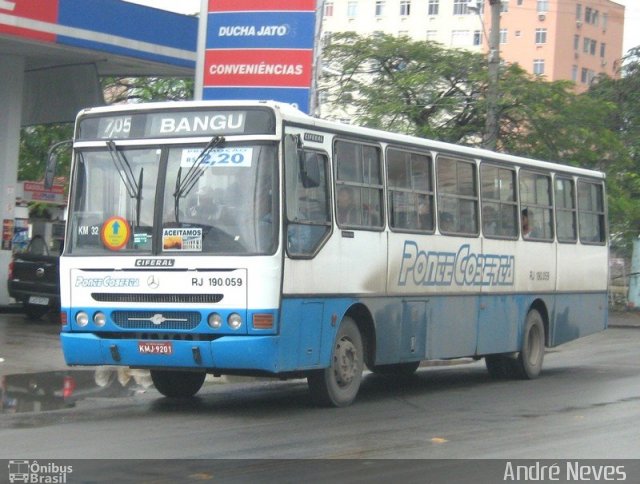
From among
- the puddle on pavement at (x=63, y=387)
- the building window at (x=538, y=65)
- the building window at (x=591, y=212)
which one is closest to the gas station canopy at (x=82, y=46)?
the puddle on pavement at (x=63, y=387)

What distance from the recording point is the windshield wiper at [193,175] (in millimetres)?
11531

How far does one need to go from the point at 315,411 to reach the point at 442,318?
2879mm

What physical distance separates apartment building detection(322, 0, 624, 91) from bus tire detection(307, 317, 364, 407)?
70.7 metres

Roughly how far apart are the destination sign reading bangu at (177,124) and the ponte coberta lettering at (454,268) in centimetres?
293

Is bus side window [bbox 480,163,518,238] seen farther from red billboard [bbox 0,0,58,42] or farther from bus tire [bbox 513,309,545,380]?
red billboard [bbox 0,0,58,42]

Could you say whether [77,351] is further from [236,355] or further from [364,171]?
[364,171]

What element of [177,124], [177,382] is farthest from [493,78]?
[177,124]

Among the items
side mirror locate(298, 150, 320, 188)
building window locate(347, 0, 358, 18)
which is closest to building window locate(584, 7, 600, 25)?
building window locate(347, 0, 358, 18)

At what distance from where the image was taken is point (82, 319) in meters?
11.9

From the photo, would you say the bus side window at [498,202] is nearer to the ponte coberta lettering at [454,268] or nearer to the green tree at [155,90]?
the ponte coberta lettering at [454,268]

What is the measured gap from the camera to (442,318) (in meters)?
14.5

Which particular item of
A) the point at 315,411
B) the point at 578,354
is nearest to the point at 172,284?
the point at 315,411

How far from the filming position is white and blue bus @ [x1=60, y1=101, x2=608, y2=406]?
11.3 meters

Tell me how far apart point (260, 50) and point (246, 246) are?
7.11 m
